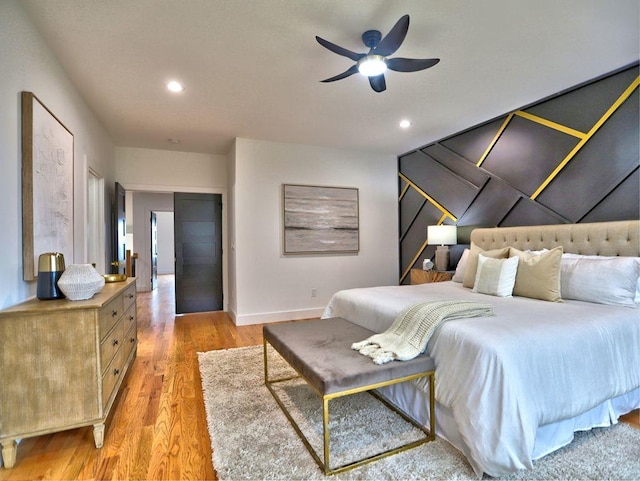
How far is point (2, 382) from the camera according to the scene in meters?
1.66

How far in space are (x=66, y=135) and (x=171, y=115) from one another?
119 centimetres

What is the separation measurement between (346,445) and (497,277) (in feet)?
6.05

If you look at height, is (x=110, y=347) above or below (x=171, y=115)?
below

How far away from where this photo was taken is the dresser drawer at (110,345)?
6.30ft

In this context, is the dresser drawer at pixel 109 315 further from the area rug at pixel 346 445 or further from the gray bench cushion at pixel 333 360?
the gray bench cushion at pixel 333 360

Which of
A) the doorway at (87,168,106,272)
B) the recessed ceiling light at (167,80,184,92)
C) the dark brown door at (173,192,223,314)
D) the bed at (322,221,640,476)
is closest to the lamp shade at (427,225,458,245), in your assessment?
the bed at (322,221,640,476)

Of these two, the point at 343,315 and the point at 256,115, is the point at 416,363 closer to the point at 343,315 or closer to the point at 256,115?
the point at 343,315

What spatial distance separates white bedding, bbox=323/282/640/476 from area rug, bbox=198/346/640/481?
135 mm

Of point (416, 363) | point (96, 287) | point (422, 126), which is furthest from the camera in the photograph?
point (422, 126)

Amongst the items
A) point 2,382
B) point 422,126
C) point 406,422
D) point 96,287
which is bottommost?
point 406,422

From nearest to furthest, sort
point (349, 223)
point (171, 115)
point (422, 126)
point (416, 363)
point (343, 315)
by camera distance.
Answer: point (416, 363), point (343, 315), point (171, 115), point (422, 126), point (349, 223)

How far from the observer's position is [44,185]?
2262 mm

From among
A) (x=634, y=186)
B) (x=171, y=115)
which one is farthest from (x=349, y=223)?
(x=634, y=186)

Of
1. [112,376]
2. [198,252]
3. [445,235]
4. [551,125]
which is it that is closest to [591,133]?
[551,125]
